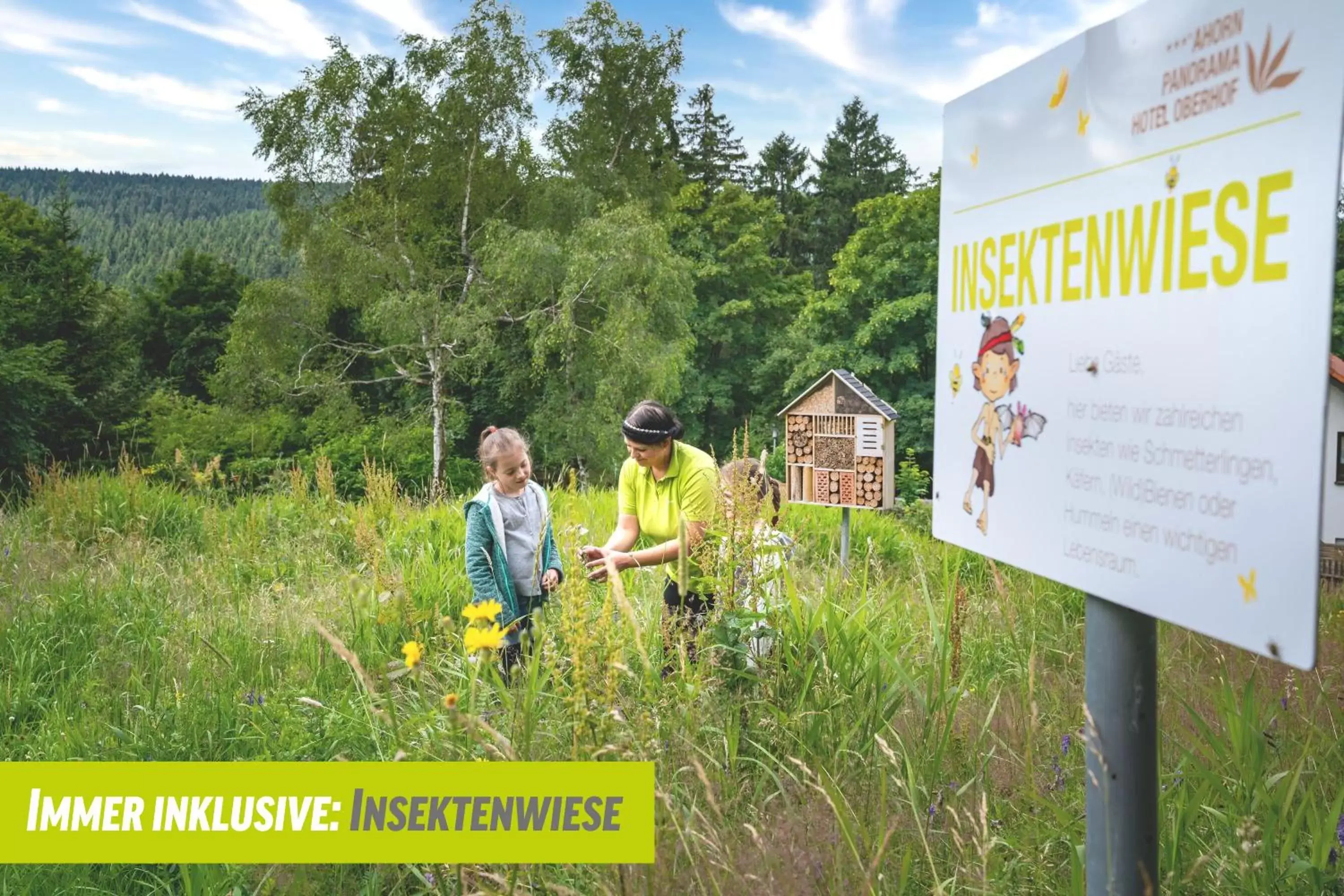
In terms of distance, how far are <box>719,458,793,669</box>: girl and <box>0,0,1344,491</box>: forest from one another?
672 inches

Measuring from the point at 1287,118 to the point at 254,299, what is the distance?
25.3 m

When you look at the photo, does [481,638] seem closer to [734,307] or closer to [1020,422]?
[1020,422]

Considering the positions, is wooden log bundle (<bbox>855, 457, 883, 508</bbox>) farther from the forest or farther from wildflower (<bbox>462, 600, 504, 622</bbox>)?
the forest

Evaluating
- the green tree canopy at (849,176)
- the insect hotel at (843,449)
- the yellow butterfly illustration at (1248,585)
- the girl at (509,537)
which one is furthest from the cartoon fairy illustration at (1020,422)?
the green tree canopy at (849,176)

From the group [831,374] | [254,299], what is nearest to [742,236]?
[254,299]

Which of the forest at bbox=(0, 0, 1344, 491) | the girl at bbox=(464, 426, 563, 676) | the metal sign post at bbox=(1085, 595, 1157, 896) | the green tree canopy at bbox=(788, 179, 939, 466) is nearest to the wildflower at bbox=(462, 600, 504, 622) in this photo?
the metal sign post at bbox=(1085, 595, 1157, 896)

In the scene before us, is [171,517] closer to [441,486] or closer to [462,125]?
[441,486]

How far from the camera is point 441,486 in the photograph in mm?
8359

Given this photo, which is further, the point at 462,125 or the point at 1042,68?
the point at 462,125

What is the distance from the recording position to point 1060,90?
1586 mm

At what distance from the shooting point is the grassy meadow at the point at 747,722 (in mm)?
2002

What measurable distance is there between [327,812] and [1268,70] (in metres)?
2.48

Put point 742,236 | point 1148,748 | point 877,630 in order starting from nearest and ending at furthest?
point 1148,748, point 877,630, point 742,236

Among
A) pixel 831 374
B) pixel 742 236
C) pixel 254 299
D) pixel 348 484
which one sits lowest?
pixel 348 484
